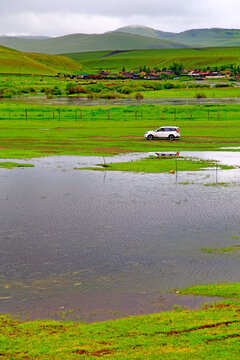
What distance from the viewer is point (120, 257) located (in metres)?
18.4

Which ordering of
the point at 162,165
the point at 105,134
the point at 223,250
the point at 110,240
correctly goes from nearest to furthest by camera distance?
the point at 223,250 → the point at 110,240 → the point at 162,165 → the point at 105,134

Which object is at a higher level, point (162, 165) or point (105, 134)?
point (105, 134)

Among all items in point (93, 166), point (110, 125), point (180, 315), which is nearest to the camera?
point (180, 315)

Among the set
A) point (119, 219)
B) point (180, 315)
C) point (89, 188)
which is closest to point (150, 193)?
point (89, 188)

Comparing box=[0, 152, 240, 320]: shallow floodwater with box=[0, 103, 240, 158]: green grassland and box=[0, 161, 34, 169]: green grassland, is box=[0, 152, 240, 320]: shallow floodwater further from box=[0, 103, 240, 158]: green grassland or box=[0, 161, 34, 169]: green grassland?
box=[0, 103, 240, 158]: green grassland

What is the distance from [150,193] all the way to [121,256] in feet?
38.5

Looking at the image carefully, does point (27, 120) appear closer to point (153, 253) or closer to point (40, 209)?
point (40, 209)

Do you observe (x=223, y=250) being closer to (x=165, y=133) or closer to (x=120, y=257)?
(x=120, y=257)

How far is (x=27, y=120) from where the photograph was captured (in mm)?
86125

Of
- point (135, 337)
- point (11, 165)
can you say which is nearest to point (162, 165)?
point (11, 165)

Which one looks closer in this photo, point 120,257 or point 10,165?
point 120,257

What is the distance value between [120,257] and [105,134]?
46125 mm

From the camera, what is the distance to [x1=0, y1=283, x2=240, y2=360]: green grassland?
34.3 ft

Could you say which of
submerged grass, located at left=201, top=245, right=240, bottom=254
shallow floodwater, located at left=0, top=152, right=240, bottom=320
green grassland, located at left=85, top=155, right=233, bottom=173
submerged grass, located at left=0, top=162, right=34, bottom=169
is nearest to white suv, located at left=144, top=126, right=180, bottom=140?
green grassland, located at left=85, top=155, right=233, bottom=173
